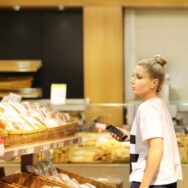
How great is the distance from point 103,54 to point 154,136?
9.03 feet

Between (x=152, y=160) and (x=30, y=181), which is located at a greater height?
(x=152, y=160)

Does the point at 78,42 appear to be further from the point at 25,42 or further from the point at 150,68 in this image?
the point at 150,68

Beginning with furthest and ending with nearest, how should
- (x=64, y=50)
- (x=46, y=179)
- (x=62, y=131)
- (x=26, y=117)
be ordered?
(x=64, y=50) < (x=62, y=131) < (x=46, y=179) < (x=26, y=117)

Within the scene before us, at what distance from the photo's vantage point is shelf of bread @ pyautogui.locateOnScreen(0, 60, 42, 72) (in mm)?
4711

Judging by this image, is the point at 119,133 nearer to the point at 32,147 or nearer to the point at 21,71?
the point at 32,147

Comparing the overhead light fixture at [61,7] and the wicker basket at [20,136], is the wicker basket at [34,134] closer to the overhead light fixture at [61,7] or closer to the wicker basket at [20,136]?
the wicker basket at [20,136]

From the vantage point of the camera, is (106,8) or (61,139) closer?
(61,139)

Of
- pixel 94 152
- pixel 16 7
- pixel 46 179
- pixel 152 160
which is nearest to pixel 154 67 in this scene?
pixel 152 160

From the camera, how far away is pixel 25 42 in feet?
Result: 16.1

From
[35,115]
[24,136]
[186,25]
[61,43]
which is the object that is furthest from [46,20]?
[24,136]

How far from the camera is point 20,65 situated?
475 cm

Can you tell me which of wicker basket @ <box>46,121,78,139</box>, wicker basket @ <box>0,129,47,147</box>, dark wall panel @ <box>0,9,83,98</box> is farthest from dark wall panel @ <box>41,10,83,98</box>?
wicker basket @ <box>0,129,47,147</box>

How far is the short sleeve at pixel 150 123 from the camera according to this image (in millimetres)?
2125

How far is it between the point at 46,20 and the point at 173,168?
300 cm
